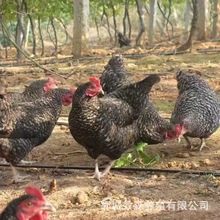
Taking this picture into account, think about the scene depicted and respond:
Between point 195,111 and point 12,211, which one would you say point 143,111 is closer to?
point 195,111

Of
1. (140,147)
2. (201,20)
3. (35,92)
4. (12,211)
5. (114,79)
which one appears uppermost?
(201,20)

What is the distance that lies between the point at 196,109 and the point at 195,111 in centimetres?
6

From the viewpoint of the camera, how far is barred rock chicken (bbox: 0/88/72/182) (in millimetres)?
4828

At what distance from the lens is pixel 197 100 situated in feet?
19.8

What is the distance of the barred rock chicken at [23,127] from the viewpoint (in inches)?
190

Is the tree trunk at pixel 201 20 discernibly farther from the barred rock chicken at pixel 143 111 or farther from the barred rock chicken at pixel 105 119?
the barred rock chicken at pixel 105 119

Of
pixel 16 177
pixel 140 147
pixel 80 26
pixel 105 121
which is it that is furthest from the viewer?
pixel 80 26

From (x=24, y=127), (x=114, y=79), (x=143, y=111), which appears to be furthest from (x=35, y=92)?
(x=143, y=111)

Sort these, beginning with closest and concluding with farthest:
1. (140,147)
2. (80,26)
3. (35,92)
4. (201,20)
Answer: (140,147) → (35,92) → (80,26) → (201,20)

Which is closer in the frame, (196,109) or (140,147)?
(140,147)

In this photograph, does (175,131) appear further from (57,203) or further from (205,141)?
(57,203)

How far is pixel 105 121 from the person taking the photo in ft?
15.6

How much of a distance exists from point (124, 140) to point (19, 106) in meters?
1.22

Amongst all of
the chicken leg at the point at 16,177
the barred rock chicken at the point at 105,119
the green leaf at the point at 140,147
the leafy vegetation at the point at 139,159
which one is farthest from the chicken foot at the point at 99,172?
the chicken leg at the point at 16,177
